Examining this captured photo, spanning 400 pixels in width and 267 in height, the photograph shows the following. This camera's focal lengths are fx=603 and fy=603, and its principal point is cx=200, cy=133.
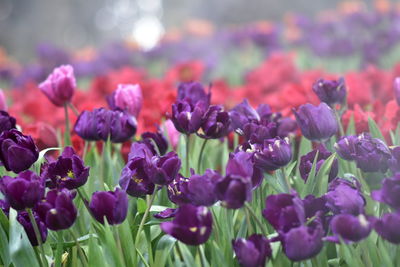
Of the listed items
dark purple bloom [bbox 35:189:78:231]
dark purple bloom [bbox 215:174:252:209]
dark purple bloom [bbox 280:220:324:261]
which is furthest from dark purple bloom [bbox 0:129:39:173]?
dark purple bloom [bbox 280:220:324:261]

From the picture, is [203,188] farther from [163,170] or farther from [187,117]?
[187,117]

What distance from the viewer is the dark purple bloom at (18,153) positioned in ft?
3.34

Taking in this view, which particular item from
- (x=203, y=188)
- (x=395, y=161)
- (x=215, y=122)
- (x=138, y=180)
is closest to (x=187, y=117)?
(x=215, y=122)

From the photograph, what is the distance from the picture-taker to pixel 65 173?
103 centimetres

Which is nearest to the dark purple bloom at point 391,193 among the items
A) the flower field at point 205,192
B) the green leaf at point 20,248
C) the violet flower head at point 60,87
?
the flower field at point 205,192

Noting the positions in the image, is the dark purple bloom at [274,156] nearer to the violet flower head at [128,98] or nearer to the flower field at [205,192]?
the flower field at [205,192]

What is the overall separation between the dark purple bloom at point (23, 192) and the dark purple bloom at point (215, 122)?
1.13ft

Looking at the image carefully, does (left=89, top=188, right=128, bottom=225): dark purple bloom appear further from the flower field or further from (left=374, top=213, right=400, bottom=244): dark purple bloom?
(left=374, top=213, right=400, bottom=244): dark purple bloom

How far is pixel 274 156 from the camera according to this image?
96 centimetres

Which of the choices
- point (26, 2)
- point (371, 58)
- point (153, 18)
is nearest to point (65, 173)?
point (371, 58)

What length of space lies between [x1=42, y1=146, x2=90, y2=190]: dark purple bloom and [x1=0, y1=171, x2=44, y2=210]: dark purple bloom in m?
0.07

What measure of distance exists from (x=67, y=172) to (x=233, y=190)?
35 centimetres

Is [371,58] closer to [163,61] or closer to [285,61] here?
[285,61]

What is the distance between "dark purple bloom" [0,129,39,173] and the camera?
3.34 ft
